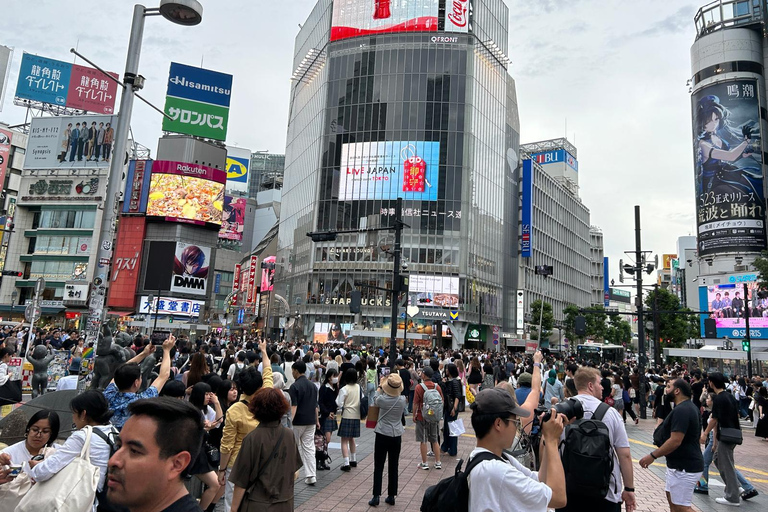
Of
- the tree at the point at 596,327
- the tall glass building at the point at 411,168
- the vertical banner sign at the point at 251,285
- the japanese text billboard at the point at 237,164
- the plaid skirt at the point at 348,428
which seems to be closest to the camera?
the plaid skirt at the point at 348,428

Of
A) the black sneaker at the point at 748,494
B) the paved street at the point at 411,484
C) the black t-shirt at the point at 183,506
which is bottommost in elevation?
the paved street at the point at 411,484

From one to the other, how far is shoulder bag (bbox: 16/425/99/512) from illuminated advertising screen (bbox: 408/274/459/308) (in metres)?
55.6

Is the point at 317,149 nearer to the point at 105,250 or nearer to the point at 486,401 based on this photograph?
the point at 105,250

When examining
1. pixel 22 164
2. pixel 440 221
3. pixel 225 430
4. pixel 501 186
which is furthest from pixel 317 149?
pixel 225 430

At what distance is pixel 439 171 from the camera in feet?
203

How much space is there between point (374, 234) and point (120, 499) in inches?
2361

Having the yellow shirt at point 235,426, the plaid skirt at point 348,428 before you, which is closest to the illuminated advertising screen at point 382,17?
the plaid skirt at point 348,428

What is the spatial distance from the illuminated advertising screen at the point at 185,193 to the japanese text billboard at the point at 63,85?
1110 cm

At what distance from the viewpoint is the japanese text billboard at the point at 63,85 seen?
65750 mm

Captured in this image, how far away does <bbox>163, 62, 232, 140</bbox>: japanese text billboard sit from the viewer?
6450 centimetres

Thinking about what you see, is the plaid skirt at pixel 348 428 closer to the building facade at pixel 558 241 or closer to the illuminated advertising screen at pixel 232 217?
the building facade at pixel 558 241

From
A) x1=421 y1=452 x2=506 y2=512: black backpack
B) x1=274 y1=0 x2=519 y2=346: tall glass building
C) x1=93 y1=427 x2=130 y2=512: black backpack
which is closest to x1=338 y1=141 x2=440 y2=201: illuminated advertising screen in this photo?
x1=274 y1=0 x2=519 y2=346: tall glass building

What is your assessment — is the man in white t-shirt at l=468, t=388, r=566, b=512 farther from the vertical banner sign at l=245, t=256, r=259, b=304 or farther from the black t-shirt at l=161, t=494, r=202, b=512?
the vertical banner sign at l=245, t=256, r=259, b=304

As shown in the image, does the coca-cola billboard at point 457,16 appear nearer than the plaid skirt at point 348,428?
No
